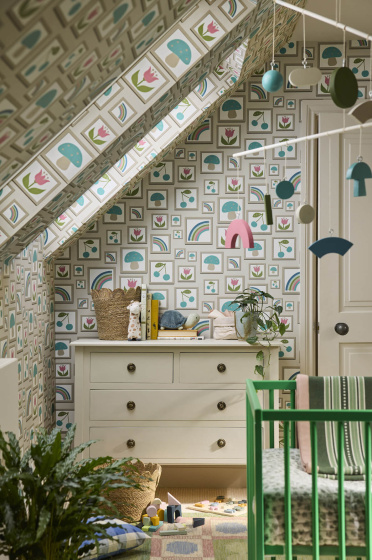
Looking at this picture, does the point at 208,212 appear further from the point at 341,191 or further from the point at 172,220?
the point at 341,191

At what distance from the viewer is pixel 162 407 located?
3.74m

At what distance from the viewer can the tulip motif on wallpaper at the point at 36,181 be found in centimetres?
239

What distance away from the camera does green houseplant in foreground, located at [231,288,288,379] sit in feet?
12.3

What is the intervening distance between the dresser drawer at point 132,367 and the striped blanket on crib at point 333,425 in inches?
50.5

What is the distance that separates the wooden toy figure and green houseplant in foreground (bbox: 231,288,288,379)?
1.89 feet

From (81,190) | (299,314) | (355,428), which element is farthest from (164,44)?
(299,314)

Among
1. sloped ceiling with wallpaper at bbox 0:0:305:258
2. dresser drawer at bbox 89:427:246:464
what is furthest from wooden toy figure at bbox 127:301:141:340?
sloped ceiling with wallpaper at bbox 0:0:305:258

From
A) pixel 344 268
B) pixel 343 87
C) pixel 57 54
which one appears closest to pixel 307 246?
pixel 344 268

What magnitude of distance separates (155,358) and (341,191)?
157 cm

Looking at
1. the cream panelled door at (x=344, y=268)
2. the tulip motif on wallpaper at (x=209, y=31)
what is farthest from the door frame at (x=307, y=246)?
the tulip motif on wallpaper at (x=209, y=31)

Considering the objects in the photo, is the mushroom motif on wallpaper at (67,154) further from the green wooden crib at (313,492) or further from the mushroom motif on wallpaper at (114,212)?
the mushroom motif on wallpaper at (114,212)

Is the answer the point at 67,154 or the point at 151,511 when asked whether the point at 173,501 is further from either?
the point at 67,154

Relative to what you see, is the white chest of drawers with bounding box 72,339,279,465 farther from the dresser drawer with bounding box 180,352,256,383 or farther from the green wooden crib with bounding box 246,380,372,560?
the green wooden crib with bounding box 246,380,372,560

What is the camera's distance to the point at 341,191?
13.3 ft
